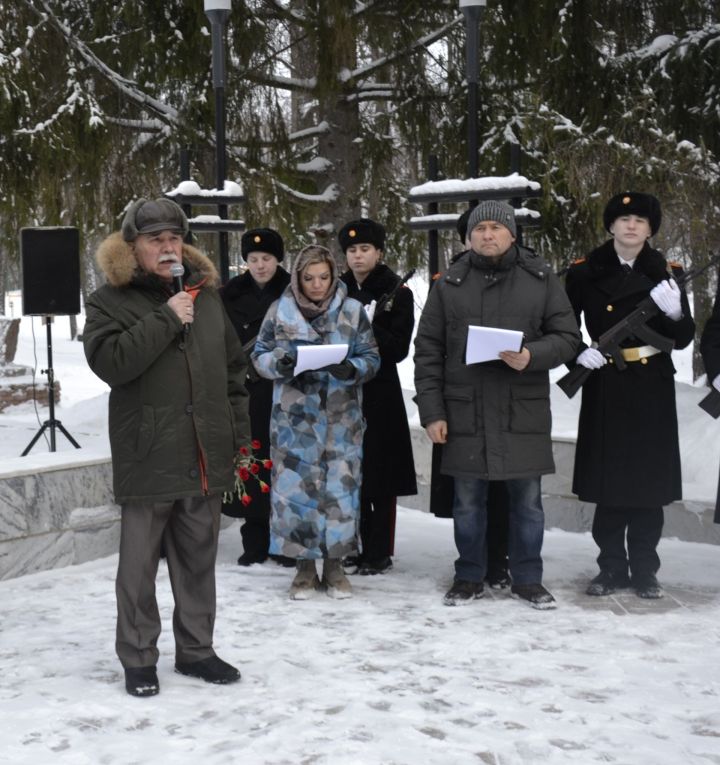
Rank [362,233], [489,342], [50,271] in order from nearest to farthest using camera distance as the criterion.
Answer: [489,342]
[362,233]
[50,271]

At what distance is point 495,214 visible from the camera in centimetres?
495

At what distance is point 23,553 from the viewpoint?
18.3ft

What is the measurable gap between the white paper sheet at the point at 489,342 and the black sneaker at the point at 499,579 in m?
1.10

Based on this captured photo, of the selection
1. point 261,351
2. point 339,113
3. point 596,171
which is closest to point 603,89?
point 596,171

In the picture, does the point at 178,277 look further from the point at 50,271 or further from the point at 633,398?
the point at 50,271

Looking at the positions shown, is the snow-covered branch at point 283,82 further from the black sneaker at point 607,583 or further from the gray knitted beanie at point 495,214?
the black sneaker at point 607,583

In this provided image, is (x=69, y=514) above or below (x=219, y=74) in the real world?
below

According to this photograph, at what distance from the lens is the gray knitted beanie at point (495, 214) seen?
495 centimetres

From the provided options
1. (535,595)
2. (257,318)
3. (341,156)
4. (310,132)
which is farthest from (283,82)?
(535,595)

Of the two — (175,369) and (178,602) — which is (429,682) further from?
(175,369)

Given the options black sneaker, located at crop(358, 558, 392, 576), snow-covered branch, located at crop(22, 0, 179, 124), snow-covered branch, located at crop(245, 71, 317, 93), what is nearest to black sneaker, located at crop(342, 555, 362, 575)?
black sneaker, located at crop(358, 558, 392, 576)

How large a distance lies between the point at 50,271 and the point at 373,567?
351 cm

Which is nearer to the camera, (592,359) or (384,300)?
(592,359)

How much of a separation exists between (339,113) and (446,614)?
5497mm
